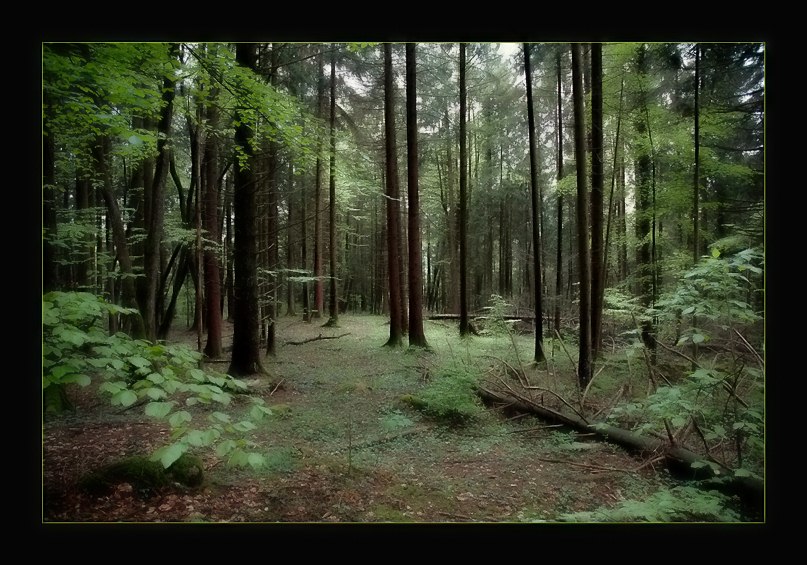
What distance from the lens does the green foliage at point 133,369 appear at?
1.71m

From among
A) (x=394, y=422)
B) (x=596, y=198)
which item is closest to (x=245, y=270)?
(x=394, y=422)

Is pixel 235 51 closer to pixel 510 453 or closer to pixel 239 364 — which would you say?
pixel 239 364

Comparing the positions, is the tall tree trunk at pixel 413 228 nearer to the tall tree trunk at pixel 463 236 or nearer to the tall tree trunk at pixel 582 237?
the tall tree trunk at pixel 463 236

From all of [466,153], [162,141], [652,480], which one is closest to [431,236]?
[466,153]

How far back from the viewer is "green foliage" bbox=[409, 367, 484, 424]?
369 cm

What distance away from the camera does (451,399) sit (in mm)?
3779

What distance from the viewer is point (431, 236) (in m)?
7.34

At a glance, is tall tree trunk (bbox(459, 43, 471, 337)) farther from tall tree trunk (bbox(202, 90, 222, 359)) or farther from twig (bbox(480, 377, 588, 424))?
tall tree trunk (bbox(202, 90, 222, 359))

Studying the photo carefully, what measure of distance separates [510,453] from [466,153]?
16.6 ft

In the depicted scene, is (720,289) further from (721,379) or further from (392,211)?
(392,211)

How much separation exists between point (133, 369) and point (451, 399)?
276cm

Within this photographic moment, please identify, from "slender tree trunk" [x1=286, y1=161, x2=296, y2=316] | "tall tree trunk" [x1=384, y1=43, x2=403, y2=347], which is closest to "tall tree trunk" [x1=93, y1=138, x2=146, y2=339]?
"slender tree trunk" [x1=286, y1=161, x2=296, y2=316]

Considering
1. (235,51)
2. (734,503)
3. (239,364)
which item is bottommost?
(734,503)

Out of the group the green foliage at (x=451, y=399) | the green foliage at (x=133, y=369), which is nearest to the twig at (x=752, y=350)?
the green foliage at (x=451, y=399)
